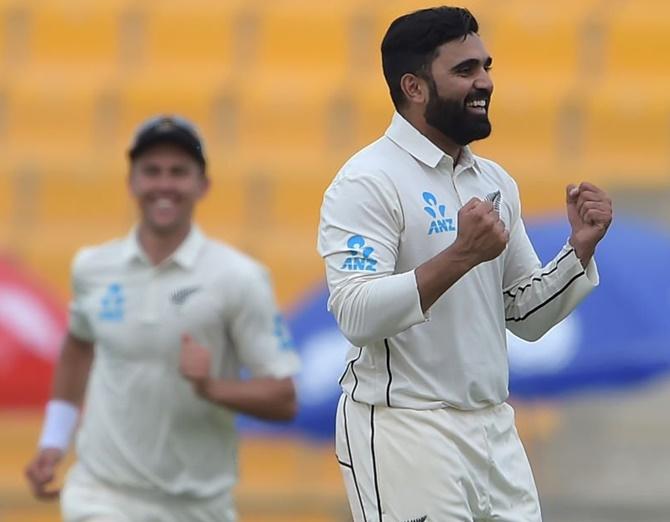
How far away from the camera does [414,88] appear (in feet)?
13.3

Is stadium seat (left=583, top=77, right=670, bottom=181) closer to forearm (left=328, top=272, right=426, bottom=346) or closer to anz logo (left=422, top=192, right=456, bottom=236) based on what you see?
anz logo (left=422, top=192, right=456, bottom=236)

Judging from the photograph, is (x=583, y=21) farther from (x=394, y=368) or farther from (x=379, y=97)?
(x=394, y=368)

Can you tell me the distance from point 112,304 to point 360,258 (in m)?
2.24

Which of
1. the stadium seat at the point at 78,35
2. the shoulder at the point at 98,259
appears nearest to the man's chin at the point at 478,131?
the shoulder at the point at 98,259

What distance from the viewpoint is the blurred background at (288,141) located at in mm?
10203

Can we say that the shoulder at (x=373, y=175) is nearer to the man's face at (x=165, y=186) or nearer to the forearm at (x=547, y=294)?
the forearm at (x=547, y=294)

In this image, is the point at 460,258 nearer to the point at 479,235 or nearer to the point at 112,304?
the point at 479,235

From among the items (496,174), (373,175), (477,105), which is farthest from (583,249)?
(373,175)

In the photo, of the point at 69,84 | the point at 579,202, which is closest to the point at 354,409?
the point at 579,202

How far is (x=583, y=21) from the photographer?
Answer: 1242 cm

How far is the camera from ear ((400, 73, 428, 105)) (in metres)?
4.02

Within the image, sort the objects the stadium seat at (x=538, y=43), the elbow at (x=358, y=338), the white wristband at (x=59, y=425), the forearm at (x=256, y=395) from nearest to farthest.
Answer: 1. the elbow at (x=358, y=338)
2. the forearm at (x=256, y=395)
3. the white wristband at (x=59, y=425)
4. the stadium seat at (x=538, y=43)

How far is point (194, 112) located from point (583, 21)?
2.85 meters

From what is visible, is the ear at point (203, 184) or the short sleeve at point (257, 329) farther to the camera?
the ear at point (203, 184)
